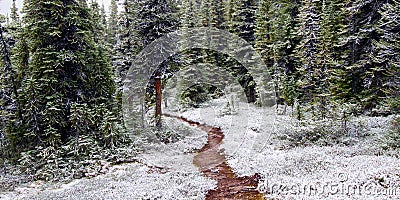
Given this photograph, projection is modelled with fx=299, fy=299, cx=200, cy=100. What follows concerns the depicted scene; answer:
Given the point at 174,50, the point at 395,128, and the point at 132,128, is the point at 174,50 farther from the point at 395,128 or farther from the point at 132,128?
the point at 395,128

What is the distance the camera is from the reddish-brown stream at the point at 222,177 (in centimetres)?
1184

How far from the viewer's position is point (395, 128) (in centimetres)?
1498

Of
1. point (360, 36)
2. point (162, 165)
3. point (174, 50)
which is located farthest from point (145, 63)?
point (360, 36)

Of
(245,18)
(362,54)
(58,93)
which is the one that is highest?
(245,18)

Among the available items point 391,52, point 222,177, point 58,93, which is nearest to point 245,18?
point 391,52

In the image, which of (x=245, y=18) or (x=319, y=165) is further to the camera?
(x=245, y=18)

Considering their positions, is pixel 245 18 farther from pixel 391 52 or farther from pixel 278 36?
pixel 391 52

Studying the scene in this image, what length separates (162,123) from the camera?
24.6 metres

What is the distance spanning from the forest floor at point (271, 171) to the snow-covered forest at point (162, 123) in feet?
0.21

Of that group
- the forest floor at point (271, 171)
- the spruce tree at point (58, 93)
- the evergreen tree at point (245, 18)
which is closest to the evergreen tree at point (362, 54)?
the forest floor at point (271, 171)

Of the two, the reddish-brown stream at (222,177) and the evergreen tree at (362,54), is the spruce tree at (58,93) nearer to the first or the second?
the reddish-brown stream at (222,177)

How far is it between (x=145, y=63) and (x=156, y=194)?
13039 mm

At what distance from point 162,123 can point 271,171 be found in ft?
41.9

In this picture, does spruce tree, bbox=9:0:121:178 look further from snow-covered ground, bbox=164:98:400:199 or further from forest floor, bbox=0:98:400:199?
snow-covered ground, bbox=164:98:400:199
